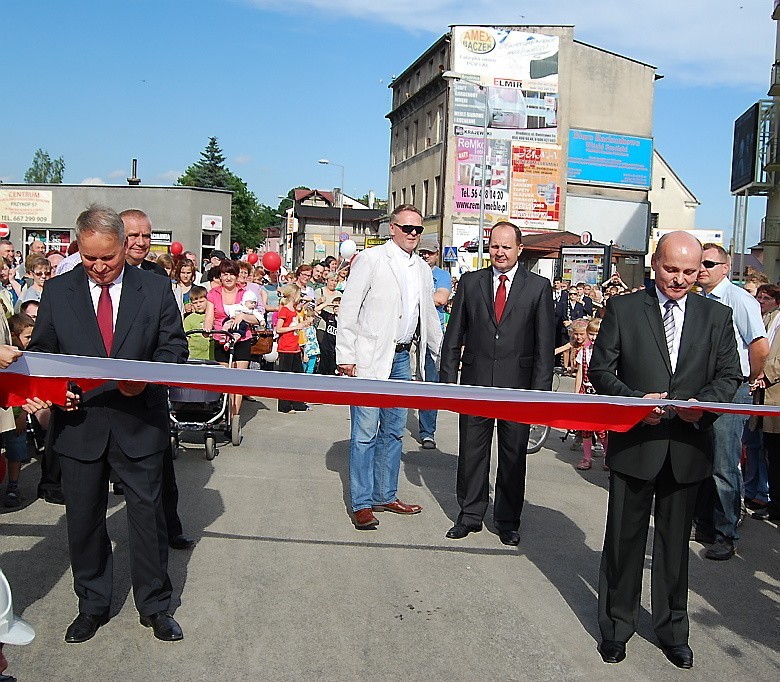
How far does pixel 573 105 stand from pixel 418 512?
44.9m

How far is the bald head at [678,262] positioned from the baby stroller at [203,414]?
5056 mm

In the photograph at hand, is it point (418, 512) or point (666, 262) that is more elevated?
point (666, 262)

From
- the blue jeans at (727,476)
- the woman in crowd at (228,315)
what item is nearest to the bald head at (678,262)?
the blue jeans at (727,476)


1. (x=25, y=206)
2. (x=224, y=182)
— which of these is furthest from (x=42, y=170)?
(x=25, y=206)

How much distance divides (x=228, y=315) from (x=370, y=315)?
12.4ft

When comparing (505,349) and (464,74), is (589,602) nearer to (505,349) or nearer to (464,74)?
(505,349)

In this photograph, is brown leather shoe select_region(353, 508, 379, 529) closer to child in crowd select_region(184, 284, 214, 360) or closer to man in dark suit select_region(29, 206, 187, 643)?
man in dark suit select_region(29, 206, 187, 643)

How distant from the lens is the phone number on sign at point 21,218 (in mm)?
39938

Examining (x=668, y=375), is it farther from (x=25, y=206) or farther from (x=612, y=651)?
(x=25, y=206)

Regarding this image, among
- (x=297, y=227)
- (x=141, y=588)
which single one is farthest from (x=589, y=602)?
(x=297, y=227)

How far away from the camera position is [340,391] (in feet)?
14.3

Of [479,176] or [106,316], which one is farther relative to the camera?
[479,176]

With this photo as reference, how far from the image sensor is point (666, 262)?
448cm

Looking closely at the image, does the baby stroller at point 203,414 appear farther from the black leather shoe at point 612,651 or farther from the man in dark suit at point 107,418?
the black leather shoe at point 612,651
